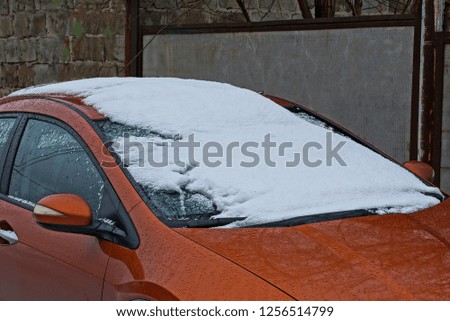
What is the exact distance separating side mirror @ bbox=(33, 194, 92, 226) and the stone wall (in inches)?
235

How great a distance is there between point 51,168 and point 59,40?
19.8 ft

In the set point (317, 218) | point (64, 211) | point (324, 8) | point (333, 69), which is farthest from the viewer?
point (324, 8)

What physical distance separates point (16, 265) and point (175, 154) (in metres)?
0.89

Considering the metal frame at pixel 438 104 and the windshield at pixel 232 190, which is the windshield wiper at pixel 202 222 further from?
the metal frame at pixel 438 104

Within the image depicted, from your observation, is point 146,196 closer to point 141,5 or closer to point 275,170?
point 275,170

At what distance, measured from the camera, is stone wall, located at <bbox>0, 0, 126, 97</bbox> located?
9336 millimetres

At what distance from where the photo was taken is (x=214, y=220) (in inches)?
136

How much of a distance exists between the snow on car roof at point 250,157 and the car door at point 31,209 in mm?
252

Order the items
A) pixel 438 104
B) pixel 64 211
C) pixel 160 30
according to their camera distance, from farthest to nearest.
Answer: pixel 160 30 < pixel 438 104 < pixel 64 211

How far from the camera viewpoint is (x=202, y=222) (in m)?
3.43

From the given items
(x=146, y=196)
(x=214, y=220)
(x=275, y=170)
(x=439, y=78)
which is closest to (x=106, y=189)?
(x=146, y=196)

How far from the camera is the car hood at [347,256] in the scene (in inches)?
115

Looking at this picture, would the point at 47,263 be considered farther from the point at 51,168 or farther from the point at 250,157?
the point at 250,157

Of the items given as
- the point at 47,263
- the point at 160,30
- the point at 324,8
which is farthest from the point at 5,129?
the point at 324,8
